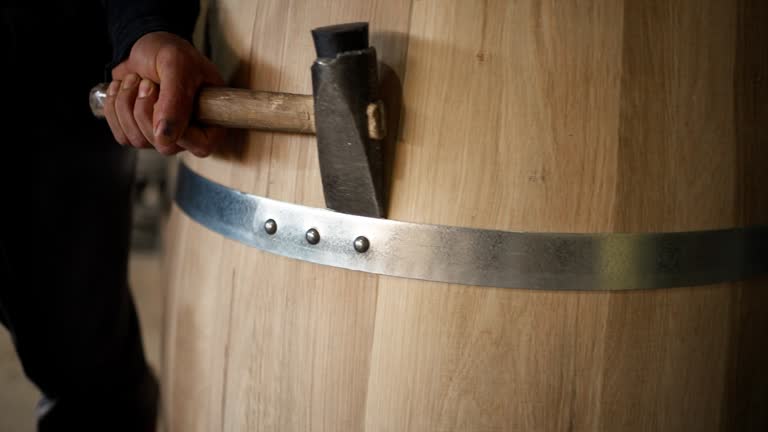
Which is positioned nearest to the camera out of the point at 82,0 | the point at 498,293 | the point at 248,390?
the point at 498,293

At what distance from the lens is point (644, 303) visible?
0.65m

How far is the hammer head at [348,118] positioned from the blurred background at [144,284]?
1240mm

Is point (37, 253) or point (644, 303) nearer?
point (644, 303)

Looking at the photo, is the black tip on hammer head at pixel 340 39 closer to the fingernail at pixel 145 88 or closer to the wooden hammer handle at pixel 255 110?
the wooden hammer handle at pixel 255 110

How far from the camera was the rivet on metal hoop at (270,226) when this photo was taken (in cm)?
70

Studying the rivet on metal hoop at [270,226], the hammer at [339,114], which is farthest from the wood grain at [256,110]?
the rivet on metal hoop at [270,226]

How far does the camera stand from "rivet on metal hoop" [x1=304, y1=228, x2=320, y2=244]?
2.19 feet

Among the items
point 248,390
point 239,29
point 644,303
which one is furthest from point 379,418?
point 239,29

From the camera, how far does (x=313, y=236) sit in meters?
0.67

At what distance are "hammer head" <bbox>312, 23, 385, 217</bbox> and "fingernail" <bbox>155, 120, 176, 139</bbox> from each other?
6.3 inches

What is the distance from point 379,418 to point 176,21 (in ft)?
1.66

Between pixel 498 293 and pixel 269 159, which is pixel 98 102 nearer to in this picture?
pixel 269 159

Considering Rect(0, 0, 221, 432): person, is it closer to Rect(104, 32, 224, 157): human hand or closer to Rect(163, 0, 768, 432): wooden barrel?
Rect(104, 32, 224, 157): human hand

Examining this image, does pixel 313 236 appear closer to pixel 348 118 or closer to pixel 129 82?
pixel 348 118
